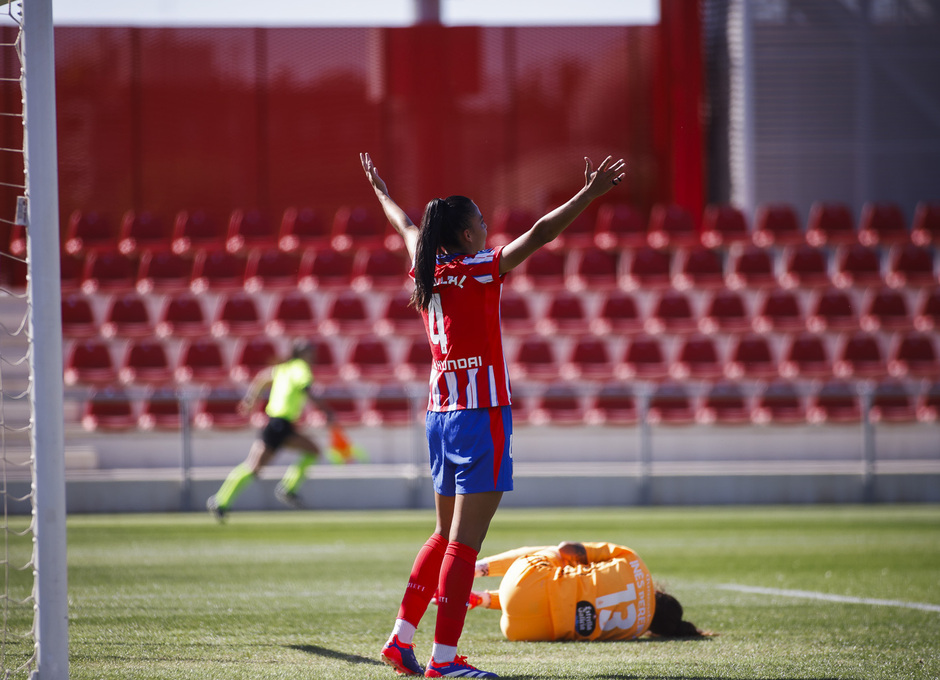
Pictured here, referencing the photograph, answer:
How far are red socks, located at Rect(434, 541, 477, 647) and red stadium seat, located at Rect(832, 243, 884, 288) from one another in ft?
45.2

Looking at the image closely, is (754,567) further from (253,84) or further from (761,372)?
(253,84)

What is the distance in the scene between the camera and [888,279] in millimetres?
16719

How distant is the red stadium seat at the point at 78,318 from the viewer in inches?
645

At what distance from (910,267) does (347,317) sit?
8.37 metres

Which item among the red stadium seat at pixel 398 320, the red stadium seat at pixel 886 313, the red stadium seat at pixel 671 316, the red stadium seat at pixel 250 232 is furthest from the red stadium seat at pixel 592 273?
the red stadium seat at pixel 250 232

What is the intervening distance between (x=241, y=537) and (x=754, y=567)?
15.7ft

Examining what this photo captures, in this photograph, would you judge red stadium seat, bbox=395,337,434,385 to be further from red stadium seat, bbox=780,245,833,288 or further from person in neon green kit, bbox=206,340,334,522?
red stadium seat, bbox=780,245,833,288

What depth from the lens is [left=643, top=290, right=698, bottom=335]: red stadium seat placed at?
1602 cm

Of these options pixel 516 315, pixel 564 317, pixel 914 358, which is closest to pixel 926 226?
pixel 914 358

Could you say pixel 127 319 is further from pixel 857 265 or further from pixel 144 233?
pixel 857 265

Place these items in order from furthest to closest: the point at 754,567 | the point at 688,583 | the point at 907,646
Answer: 1. the point at 754,567
2. the point at 688,583
3. the point at 907,646

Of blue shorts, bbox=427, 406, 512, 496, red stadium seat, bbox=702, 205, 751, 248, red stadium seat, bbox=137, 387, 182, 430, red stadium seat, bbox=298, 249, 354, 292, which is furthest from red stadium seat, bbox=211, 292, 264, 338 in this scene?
blue shorts, bbox=427, 406, 512, 496

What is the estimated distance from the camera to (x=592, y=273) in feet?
55.9

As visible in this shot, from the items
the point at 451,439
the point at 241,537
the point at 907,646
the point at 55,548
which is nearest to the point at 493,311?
the point at 451,439
